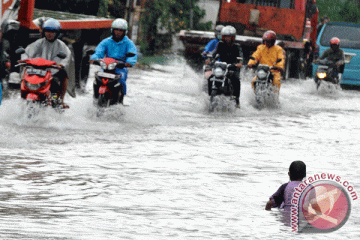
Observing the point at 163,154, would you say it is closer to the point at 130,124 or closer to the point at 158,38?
the point at 130,124

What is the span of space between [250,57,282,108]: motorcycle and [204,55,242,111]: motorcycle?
1057 mm

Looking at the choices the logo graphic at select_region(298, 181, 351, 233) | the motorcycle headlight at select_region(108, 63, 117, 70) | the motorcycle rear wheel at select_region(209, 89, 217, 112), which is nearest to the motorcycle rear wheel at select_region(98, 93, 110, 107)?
the motorcycle headlight at select_region(108, 63, 117, 70)

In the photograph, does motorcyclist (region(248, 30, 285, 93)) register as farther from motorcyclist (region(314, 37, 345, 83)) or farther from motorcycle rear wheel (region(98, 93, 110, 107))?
motorcyclist (region(314, 37, 345, 83))

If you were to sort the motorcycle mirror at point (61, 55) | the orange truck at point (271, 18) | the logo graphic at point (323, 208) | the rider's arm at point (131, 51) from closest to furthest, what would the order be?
1. the logo graphic at point (323, 208)
2. the motorcycle mirror at point (61, 55)
3. the rider's arm at point (131, 51)
4. the orange truck at point (271, 18)

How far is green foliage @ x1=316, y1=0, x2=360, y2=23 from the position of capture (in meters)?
42.8

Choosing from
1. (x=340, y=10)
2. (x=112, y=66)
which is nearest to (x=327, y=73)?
(x=112, y=66)

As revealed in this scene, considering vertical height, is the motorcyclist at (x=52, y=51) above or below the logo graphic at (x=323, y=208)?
above

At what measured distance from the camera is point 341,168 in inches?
353

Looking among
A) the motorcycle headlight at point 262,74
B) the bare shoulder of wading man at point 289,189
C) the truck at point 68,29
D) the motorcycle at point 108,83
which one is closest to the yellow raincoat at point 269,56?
the motorcycle headlight at point 262,74

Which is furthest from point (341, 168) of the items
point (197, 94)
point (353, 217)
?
point (197, 94)

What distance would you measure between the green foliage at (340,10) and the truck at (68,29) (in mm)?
26258

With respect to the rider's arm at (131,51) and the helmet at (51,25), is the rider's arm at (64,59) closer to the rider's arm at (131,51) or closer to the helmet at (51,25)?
the helmet at (51,25)

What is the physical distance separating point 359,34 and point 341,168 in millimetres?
15292

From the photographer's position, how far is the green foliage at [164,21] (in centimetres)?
3200
